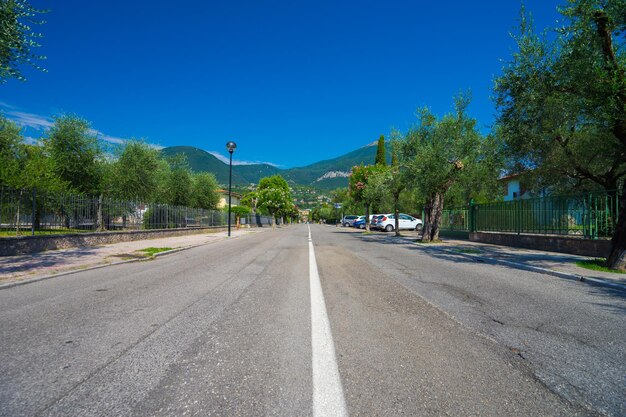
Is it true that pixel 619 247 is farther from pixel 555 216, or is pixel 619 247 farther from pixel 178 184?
pixel 178 184

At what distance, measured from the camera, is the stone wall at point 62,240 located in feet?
39.2

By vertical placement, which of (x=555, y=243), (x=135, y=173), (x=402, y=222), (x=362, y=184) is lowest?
(x=555, y=243)

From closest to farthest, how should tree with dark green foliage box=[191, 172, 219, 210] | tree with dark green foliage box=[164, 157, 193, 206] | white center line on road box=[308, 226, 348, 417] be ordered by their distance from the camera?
white center line on road box=[308, 226, 348, 417] < tree with dark green foliage box=[164, 157, 193, 206] < tree with dark green foliage box=[191, 172, 219, 210]

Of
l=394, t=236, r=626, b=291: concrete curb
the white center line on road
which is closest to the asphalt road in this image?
the white center line on road

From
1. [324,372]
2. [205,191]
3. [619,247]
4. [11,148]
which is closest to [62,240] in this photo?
[11,148]

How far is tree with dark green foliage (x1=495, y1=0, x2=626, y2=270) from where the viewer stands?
9.77 metres

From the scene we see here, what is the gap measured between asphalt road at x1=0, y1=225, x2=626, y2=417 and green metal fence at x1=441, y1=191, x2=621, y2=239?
7133 millimetres

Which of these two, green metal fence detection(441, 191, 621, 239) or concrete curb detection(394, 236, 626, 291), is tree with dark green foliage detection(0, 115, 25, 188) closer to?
concrete curb detection(394, 236, 626, 291)

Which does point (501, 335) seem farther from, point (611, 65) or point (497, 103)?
point (497, 103)

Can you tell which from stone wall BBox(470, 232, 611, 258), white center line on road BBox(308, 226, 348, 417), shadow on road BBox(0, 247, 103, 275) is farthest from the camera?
stone wall BBox(470, 232, 611, 258)

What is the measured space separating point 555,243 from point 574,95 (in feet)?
20.7

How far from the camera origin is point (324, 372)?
3.06 meters

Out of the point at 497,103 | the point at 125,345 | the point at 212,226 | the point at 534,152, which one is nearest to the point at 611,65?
the point at 497,103

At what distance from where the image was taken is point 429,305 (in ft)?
18.5
